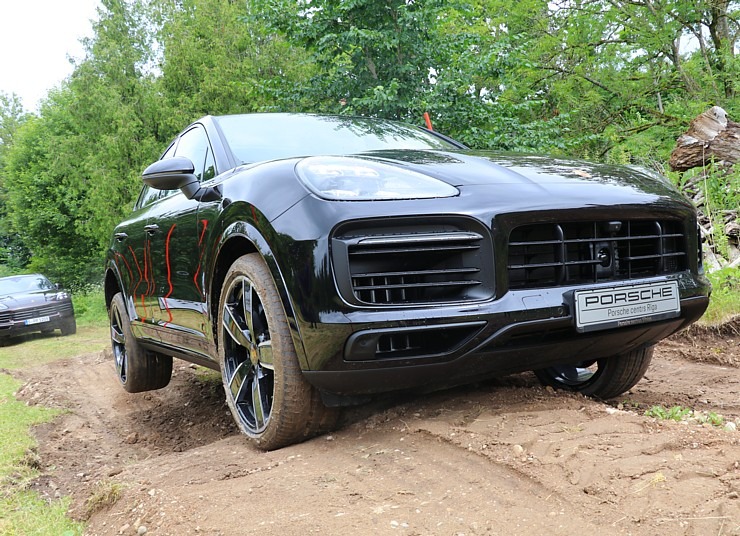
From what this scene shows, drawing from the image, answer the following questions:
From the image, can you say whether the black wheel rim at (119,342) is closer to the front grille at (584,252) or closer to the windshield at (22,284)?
the front grille at (584,252)

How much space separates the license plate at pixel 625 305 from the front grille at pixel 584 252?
77mm

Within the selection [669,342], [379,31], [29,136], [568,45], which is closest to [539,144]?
[379,31]

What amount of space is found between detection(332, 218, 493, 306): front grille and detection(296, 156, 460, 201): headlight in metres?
0.13

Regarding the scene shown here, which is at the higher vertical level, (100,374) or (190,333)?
(190,333)

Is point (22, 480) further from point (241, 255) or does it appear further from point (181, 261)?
point (241, 255)

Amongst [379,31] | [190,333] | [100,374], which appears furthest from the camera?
[379,31]

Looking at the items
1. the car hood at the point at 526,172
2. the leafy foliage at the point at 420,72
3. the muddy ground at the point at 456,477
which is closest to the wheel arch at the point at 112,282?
the muddy ground at the point at 456,477

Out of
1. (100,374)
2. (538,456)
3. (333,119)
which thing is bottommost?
(100,374)

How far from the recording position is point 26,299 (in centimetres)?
1444

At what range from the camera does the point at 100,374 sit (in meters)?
6.73

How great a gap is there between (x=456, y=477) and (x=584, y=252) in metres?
0.96

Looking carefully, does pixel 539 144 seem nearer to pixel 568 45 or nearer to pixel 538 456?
pixel 568 45

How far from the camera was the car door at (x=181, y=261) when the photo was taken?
3236 mm

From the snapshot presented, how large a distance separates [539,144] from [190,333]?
7.34m
